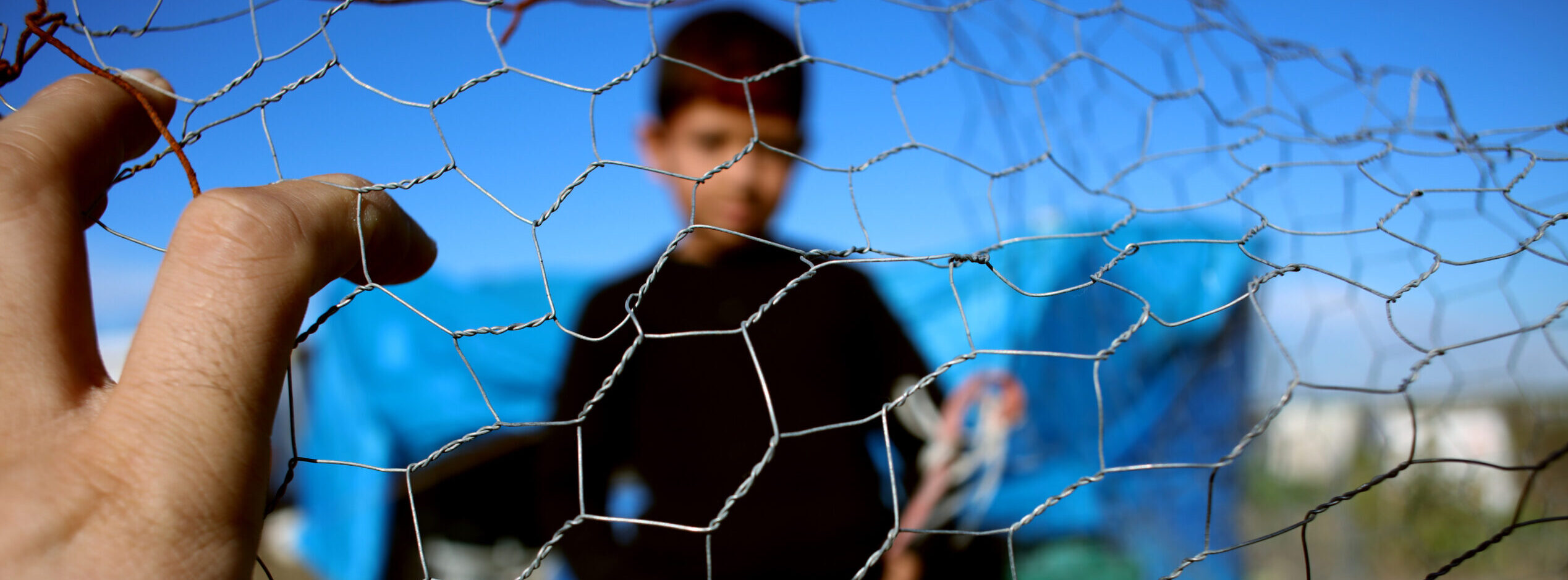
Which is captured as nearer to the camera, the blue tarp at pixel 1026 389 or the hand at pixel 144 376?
the hand at pixel 144 376

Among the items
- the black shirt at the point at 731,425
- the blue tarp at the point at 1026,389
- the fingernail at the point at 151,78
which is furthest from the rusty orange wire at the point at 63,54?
the blue tarp at the point at 1026,389

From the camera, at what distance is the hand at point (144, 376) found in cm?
24

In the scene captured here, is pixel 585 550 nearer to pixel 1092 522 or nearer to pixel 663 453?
pixel 663 453

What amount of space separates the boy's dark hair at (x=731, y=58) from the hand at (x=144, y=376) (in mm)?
699

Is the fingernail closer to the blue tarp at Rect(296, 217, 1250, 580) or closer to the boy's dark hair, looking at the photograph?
the boy's dark hair

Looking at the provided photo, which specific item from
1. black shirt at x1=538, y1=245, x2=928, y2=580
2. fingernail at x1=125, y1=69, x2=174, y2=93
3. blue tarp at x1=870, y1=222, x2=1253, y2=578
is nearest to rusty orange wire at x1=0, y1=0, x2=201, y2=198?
fingernail at x1=125, y1=69, x2=174, y2=93

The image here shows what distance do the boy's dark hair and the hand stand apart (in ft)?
2.29

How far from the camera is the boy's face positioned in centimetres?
94

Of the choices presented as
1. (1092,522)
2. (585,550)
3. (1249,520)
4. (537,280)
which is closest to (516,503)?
(537,280)

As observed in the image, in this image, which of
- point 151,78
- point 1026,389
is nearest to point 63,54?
point 151,78

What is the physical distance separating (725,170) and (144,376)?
2.23ft

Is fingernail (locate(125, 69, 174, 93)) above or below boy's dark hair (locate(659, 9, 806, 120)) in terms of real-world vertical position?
below

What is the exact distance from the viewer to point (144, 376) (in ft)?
0.85

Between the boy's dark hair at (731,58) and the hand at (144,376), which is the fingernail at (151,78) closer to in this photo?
the hand at (144,376)
